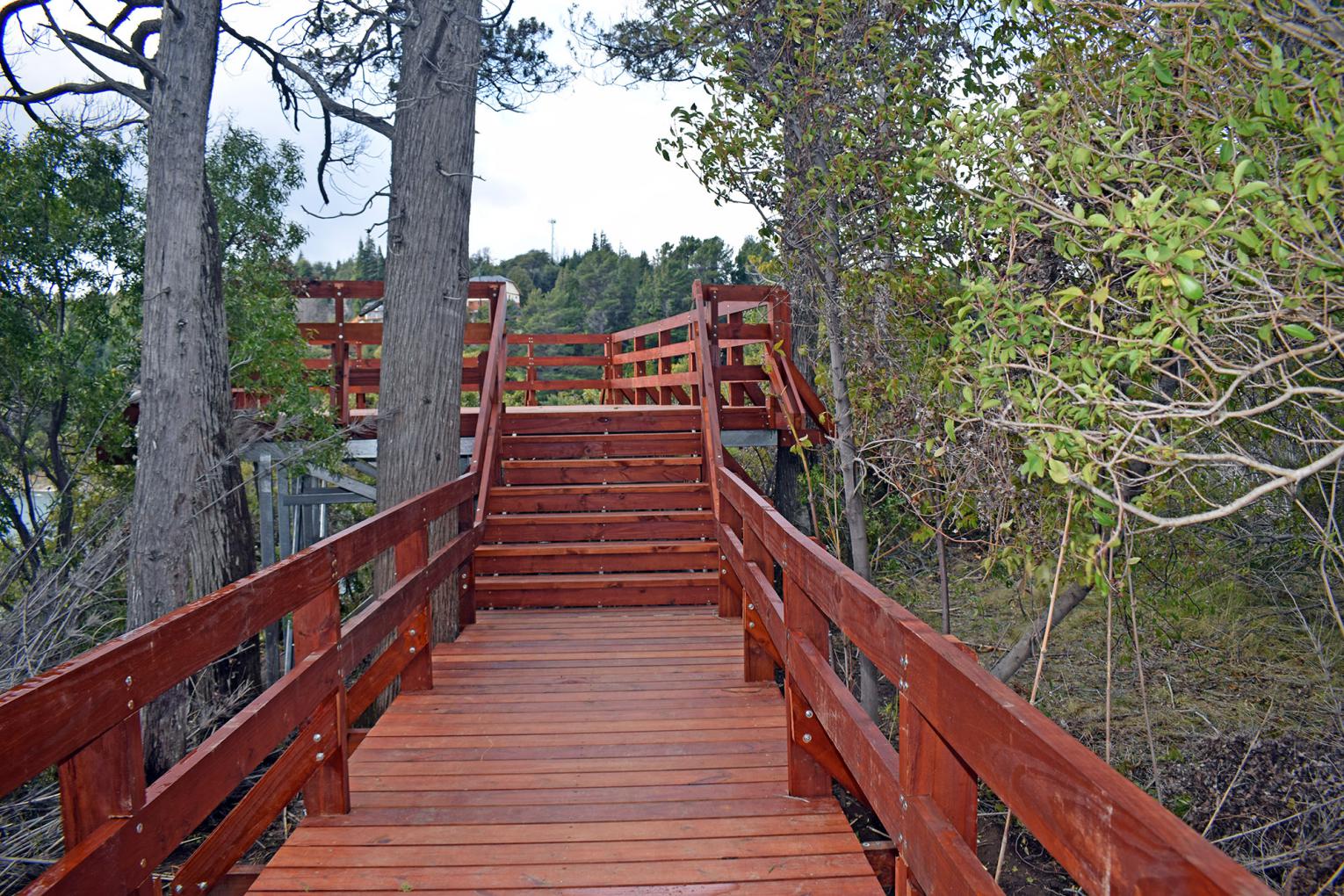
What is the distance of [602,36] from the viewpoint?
10.2m

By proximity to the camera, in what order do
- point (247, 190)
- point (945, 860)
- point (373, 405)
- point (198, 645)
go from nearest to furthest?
point (945, 860), point (198, 645), point (247, 190), point (373, 405)

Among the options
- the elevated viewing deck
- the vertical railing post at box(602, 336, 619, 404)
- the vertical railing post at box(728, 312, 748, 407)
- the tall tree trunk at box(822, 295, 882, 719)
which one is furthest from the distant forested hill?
the elevated viewing deck

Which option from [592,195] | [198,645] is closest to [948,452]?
[198,645]

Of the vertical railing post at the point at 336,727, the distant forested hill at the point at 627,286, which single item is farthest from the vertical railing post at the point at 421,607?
the distant forested hill at the point at 627,286

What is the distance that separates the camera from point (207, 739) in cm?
246

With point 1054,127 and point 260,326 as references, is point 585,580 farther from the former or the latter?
point 260,326

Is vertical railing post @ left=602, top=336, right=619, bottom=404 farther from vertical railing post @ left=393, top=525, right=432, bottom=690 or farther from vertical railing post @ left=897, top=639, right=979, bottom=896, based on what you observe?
vertical railing post @ left=897, top=639, right=979, bottom=896

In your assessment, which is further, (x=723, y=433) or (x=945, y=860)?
(x=723, y=433)

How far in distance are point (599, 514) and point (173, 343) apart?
12.1 ft

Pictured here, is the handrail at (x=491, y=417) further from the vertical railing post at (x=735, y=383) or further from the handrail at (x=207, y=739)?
the handrail at (x=207, y=739)

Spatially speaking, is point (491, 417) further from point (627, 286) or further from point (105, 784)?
point (627, 286)

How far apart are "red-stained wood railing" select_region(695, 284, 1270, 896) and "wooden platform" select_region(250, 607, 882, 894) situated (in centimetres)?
41

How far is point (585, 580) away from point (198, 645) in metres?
4.87

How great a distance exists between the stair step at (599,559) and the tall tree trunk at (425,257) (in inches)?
29.0
